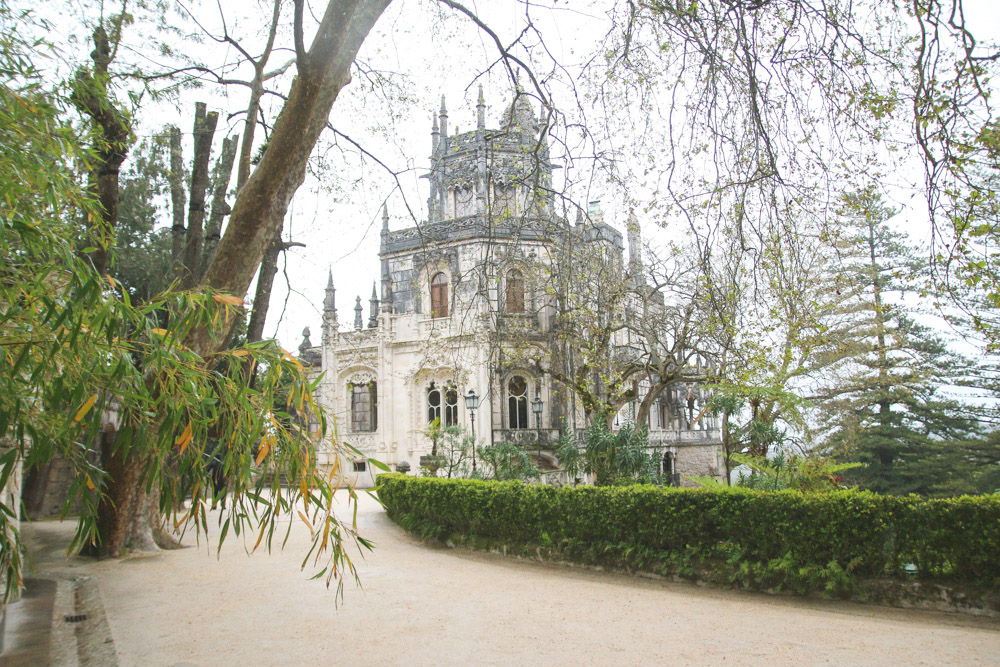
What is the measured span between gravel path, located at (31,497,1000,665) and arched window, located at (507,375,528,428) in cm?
1523

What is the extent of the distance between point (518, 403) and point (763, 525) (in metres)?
16.6

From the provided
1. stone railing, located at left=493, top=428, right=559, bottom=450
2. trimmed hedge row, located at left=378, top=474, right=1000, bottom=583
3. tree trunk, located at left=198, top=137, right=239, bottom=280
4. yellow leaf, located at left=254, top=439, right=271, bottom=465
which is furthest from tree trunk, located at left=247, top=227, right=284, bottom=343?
stone railing, located at left=493, top=428, right=559, bottom=450

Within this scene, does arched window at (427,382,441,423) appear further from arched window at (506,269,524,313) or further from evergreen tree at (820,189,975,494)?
evergreen tree at (820,189,975,494)

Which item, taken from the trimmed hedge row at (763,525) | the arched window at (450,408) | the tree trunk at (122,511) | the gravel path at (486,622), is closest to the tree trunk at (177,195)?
the tree trunk at (122,511)

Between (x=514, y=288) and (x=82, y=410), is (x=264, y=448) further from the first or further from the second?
(x=514, y=288)

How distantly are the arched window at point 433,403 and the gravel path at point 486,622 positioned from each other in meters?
15.9

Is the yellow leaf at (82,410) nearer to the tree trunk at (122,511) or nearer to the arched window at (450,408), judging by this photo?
the tree trunk at (122,511)

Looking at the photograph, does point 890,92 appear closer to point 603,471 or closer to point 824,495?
point 824,495

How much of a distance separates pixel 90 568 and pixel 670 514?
738 cm

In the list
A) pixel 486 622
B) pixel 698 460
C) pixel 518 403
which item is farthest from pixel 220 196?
pixel 698 460

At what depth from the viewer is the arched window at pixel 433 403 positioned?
25.2 metres

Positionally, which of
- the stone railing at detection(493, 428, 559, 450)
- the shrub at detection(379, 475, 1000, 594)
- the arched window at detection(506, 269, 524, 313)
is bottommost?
the shrub at detection(379, 475, 1000, 594)

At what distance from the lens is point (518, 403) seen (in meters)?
24.6

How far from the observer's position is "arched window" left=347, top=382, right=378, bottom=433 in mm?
26219
